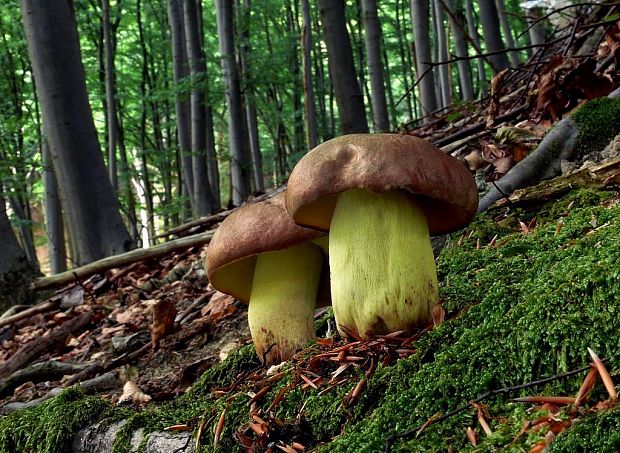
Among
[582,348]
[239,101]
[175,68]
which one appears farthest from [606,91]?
[175,68]

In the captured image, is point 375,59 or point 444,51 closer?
point 375,59

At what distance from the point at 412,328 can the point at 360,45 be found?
18.7 metres

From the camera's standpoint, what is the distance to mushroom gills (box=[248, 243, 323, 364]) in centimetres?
200

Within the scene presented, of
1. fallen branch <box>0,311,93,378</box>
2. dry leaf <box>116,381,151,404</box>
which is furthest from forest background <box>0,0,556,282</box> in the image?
dry leaf <box>116,381,151,404</box>

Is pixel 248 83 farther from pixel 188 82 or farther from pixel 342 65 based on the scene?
pixel 342 65

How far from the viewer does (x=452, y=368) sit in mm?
1362

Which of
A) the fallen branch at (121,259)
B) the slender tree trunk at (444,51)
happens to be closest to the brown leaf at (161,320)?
the fallen branch at (121,259)

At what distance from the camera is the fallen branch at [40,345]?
358cm

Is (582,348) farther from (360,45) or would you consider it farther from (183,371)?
(360,45)

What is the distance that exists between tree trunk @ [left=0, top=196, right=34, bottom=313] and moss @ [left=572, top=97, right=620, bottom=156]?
4.74 metres

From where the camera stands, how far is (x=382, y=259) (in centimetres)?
167

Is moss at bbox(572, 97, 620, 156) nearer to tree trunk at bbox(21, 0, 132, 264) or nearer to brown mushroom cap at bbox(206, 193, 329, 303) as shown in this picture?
brown mushroom cap at bbox(206, 193, 329, 303)

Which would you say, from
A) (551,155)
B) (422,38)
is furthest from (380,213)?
(422,38)

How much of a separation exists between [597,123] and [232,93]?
722 cm
